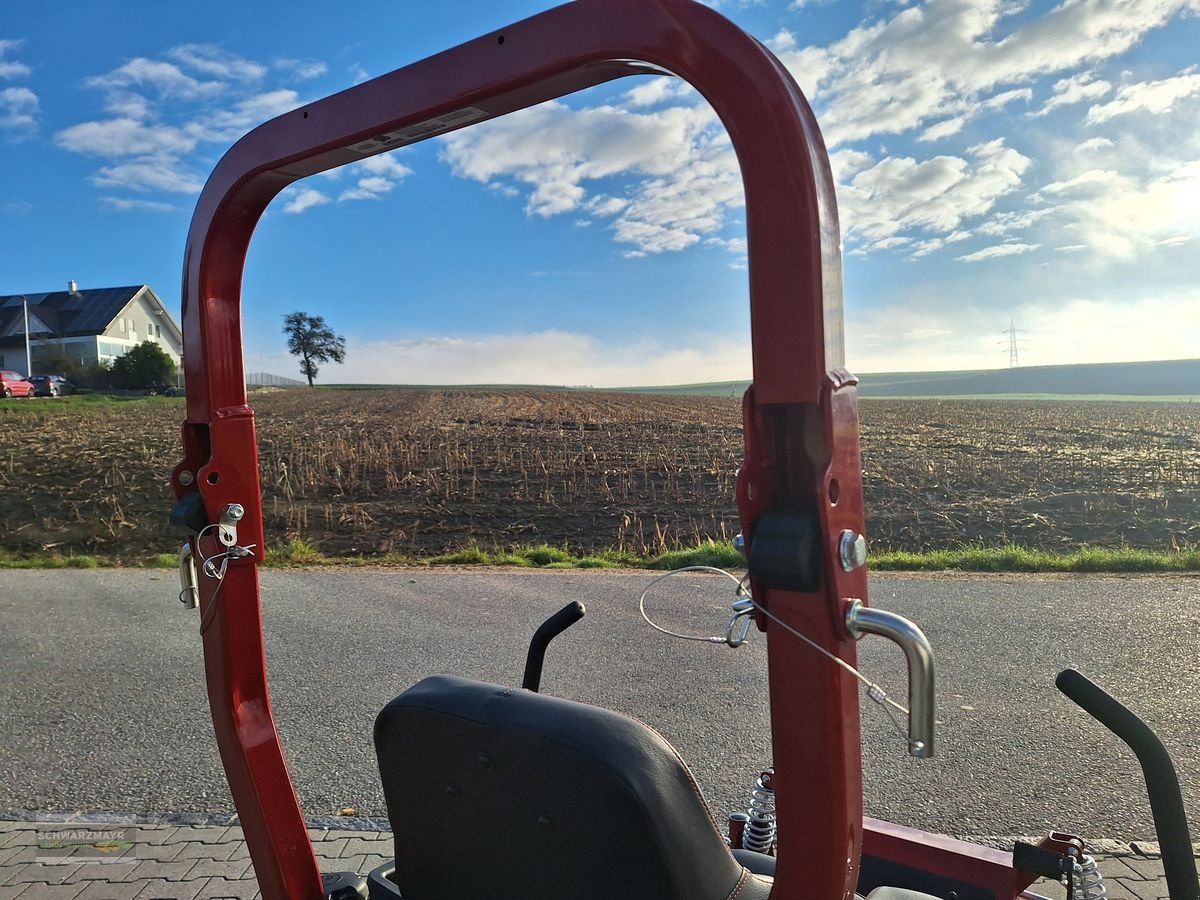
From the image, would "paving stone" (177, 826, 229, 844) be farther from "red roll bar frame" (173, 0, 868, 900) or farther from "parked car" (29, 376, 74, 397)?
"parked car" (29, 376, 74, 397)

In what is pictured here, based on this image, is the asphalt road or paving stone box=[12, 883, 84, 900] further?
the asphalt road

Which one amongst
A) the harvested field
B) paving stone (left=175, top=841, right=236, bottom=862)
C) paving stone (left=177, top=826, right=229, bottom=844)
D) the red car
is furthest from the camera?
the red car

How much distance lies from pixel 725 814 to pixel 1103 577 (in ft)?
19.3

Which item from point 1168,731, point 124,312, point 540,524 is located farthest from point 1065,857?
point 124,312

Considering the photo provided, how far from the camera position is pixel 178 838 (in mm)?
3465

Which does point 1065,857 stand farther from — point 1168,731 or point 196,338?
point 1168,731

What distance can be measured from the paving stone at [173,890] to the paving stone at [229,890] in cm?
3

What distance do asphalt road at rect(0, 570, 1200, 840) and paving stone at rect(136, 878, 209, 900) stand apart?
2.10 ft

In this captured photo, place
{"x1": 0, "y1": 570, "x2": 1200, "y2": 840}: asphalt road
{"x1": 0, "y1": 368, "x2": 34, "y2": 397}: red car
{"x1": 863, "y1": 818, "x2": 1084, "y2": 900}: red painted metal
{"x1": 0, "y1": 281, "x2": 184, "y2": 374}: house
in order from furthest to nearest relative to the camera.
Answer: {"x1": 0, "y1": 281, "x2": 184, "y2": 374}: house
{"x1": 0, "y1": 368, "x2": 34, "y2": 397}: red car
{"x1": 0, "y1": 570, "x2": 1200, "y2": 840}: asphalt road
{"x1": 863, "y1": 818, "x2": 1084, "y2": 900}: red painted metal

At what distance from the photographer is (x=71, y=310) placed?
59.8 meters

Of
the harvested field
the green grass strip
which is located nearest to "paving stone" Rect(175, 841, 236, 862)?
the green grass strip

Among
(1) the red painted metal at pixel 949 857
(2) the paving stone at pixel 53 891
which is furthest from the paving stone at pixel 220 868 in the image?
(1) the red painted metal at pixel 949 857

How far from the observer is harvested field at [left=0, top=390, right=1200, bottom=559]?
11219mm

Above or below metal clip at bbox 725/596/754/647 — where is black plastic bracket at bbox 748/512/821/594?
above
